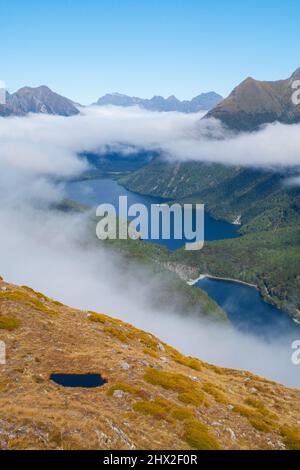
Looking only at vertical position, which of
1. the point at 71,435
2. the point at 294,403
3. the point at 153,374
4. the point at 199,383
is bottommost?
the point at 294,403

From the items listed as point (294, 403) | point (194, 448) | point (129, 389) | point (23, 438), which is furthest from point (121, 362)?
point (294, 403)

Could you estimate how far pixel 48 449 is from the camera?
104ft

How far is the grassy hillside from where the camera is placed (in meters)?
34.8

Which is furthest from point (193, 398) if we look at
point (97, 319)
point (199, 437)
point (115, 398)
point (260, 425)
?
point (97, 319)

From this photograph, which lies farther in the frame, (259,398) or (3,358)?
(259,398)

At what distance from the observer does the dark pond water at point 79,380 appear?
151 feet

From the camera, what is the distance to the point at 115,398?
43.2 meters

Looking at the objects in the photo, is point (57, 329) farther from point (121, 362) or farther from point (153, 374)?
point (153, 374)

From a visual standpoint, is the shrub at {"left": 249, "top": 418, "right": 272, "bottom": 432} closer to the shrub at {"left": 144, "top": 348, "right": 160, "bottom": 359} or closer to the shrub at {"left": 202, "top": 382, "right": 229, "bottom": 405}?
the shrub at {"left": 202, "top": 382, "right": 229, "bottom": 405}

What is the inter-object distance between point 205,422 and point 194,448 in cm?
675

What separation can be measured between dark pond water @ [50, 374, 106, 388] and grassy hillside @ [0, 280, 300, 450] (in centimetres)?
87

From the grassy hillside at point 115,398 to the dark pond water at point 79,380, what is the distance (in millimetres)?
871

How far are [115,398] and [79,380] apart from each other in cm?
592

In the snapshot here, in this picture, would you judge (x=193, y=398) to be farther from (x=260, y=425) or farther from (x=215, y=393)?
(x=260, y=425)
